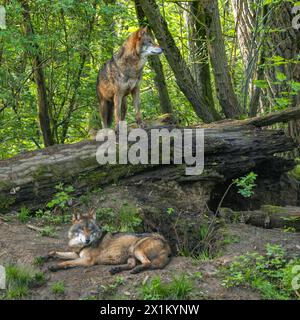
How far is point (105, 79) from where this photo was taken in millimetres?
11641

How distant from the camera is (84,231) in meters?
8.06

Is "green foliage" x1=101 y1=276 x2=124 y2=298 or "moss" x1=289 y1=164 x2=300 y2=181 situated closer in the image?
"green foliage" x1=101 y1=276 x2=124 y2=298

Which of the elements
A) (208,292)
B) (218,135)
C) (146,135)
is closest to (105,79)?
(146,135)

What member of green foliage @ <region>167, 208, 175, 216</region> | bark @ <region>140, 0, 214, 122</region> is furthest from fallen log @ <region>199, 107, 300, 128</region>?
green foliage @ <region>167, 208, 175, 216</region>

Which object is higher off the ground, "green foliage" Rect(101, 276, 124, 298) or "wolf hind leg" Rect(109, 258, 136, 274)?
"wolf hind leg" Rect(109, 258, 136, 274)

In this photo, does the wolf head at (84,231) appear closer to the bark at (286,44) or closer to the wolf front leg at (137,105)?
the wolf front leg at (137,105)

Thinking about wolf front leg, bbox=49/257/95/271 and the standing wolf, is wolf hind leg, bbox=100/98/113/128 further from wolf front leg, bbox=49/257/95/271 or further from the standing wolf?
wolf front leg, bbox=49/257/95/271

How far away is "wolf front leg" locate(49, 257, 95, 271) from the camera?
304 inches

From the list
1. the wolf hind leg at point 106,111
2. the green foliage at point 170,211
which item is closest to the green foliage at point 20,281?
the green foliage at point 170,211

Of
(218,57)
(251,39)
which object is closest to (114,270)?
(218,57)

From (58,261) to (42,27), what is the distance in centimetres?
763

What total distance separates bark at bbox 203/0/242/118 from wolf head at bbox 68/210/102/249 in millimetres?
5386

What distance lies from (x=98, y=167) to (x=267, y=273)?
3928mm

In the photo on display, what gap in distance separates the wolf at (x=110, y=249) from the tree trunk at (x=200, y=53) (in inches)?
218
